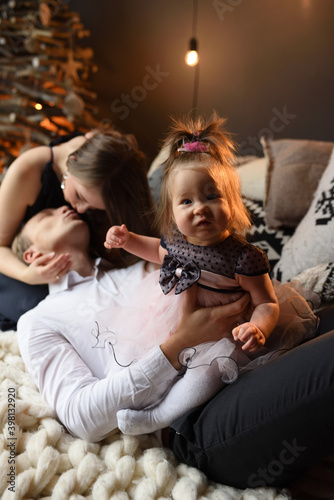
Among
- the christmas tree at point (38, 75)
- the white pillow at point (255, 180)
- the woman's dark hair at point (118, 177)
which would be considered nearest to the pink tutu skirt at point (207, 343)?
the woman's dark hair at point (118, 177)

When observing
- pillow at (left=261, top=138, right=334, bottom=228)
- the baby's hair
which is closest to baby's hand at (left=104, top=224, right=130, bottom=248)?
the baby's hair

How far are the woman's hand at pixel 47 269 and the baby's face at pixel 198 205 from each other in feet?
1.84

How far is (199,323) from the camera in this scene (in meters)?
0.97

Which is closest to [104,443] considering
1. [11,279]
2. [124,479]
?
[124,479]

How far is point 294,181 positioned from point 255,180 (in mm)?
221

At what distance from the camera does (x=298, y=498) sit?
3.09ft

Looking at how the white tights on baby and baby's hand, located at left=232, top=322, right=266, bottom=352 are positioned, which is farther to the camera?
the white tights on baby

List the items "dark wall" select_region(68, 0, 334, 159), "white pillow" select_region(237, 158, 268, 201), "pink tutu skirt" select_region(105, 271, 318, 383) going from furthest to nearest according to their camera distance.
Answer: "dark wall" select_region(68, 0, 334, 159) < "white pillow" select_region(237, 158, 268, 201) < "pink tutu skirt" select_region(105, 271, 318, 383)

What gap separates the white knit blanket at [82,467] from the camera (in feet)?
2.89

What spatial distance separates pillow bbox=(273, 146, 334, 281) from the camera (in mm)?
1339

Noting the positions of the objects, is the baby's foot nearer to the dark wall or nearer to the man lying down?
the man lying down

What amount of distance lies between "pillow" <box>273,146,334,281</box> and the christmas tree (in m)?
1.66

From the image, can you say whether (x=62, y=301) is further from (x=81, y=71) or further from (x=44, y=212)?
(x=81, y=71)

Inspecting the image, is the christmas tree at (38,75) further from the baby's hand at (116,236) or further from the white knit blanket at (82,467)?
the white knit blanket at (82,467)
